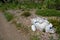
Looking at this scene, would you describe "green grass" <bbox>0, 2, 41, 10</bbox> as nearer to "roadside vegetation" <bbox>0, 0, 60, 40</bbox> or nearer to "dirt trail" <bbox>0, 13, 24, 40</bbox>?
"roadside vegetation" <bbox>0, 0, 60, 40</bbox>

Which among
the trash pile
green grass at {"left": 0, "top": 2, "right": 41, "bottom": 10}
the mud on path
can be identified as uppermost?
the trash pile

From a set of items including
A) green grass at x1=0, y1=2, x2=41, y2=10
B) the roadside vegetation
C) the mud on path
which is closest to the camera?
the mud on path

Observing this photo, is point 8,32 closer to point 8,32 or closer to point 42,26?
point 8,32

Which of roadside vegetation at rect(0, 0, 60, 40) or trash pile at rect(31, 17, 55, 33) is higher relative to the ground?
trash pile at rect(31, 17, 55, 33)

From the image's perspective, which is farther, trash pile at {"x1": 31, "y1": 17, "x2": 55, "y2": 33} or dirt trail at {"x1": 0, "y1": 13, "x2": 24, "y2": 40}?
trash pile at {"x1": 31, "y1": 17, "x2": 55, "y2": 33}

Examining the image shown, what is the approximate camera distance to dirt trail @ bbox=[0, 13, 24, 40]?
23.7 feet

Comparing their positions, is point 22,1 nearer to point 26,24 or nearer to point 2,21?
point 2,21

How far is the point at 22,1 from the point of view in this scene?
14.0 metres

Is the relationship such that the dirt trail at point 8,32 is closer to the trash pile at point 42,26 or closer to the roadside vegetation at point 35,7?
the roadside vegetation at point 35,7

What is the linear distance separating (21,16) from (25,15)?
0.70 ft

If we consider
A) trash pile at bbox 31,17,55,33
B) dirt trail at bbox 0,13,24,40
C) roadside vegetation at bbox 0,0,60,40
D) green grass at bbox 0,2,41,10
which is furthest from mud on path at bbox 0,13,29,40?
green grass at bbox 0,2,41,10

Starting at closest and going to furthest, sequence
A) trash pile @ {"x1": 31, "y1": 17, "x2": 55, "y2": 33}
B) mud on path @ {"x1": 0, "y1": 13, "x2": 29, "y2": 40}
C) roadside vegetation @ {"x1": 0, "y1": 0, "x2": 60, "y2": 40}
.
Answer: mud on path @ {"x1": 0, "y1": 13, "x2": 29, "y2": 40}, trash pile @ {"x1": 31, "y1": 17, "x2": 55, "y2": 33}, roadside vegetation @ {"x1": 0, "y1": 0, "x2": 60, "y2": 40}

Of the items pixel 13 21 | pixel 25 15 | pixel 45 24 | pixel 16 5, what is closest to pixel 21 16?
pixel 25 15

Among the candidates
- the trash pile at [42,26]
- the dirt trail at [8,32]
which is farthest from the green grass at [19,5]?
the trash pile at [42,26]
